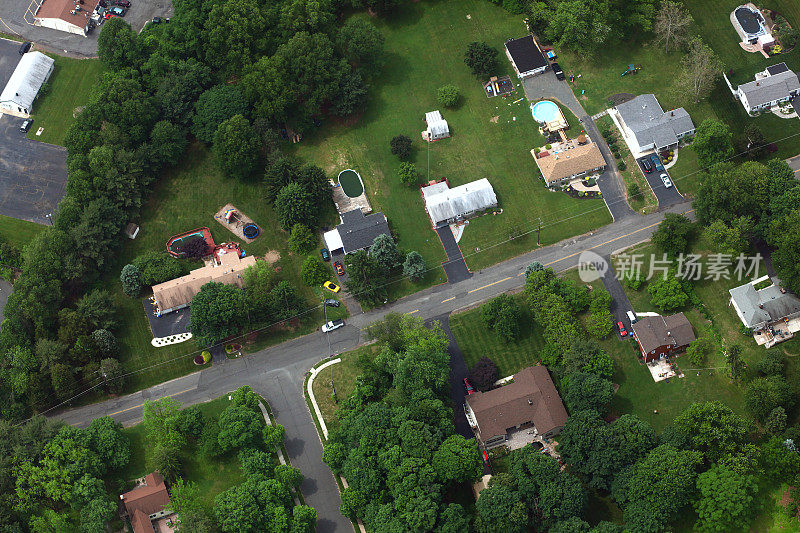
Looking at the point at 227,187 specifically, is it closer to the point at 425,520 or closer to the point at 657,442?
the point at 425,520

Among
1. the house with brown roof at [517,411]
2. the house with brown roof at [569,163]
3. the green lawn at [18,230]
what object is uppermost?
the green lawn at [18,230]

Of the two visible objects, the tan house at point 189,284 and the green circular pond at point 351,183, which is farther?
the green circular pond at point 351,183

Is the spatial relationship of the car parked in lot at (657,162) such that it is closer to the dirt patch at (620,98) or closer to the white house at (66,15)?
the dirt patch at (620,98)

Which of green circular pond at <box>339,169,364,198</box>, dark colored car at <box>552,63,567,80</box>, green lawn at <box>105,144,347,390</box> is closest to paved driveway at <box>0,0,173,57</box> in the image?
green lawn at <box>105,144,347,390</box>

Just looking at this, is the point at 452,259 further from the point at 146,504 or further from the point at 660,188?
the point at 146,504

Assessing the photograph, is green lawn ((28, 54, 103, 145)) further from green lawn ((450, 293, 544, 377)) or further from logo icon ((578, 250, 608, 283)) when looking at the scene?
logo icon ((578, 250, 608, 283))

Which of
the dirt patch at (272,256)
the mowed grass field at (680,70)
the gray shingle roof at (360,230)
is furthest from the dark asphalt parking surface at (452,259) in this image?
the mowed grass field at (680,70)
